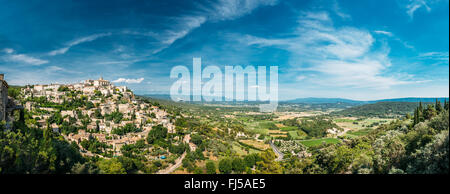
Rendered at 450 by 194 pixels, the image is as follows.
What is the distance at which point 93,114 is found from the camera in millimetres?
37000

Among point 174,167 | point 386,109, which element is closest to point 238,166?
point 174,167

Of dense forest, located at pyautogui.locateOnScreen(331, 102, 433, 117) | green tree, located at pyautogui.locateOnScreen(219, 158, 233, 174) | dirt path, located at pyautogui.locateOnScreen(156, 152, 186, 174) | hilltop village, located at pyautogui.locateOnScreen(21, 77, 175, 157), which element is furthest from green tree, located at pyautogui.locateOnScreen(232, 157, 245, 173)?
dense forest, located at pyautogui.locateOnScreen(331, 102, 433, 117)

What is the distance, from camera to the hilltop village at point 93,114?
28780 millimetres

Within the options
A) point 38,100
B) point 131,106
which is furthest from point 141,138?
point 38,100

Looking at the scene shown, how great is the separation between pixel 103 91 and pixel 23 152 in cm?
3833

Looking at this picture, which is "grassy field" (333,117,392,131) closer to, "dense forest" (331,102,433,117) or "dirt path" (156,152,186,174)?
"dense forest" (331,102,433,117)

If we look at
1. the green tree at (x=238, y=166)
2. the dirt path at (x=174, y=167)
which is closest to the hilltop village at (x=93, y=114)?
the dirt path at (x=174, y=167)

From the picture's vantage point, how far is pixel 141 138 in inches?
1222

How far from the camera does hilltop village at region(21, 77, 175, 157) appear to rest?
28.8 metres

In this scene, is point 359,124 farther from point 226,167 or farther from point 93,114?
point 93,114

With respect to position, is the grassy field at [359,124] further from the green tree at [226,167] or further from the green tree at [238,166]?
the green tree at [226,167]
